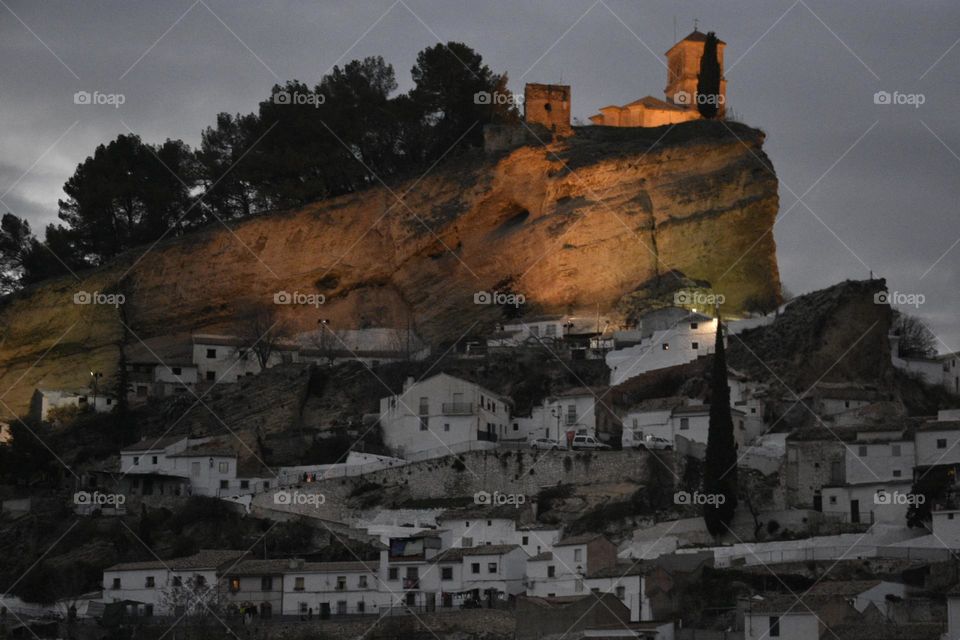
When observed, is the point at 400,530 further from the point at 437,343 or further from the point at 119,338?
the point at 119,338

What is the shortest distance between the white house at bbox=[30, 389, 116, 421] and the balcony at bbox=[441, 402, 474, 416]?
1829cm

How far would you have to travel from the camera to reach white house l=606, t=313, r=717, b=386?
78.4 metres

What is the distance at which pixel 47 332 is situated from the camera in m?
96.4

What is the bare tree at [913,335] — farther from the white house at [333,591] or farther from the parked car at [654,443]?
the white house at [333,591]

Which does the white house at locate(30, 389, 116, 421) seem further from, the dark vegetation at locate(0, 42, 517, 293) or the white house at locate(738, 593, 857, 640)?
the white house at locate(738, 593, 857, 640)

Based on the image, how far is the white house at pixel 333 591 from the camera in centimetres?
6241

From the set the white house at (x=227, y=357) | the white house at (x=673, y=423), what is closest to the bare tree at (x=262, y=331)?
the white house at (x=227, y=357)

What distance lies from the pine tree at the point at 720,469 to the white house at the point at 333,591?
1064 centimetres

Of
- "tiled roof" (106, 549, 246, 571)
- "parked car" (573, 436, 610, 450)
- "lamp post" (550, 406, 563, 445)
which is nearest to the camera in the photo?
"tiled roof" (106, 549, 246, 571)

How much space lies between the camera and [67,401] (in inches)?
3450

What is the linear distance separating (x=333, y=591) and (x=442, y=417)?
12231mm

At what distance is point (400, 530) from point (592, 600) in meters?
12.0

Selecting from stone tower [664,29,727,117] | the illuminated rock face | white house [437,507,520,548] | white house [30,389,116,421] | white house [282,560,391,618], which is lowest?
white house [282,560,391,618]

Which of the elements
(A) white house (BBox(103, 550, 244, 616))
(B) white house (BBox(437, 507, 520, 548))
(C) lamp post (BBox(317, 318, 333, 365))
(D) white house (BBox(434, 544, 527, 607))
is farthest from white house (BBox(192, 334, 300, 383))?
(D) white house (BBox(434, 544, 527, 607))
